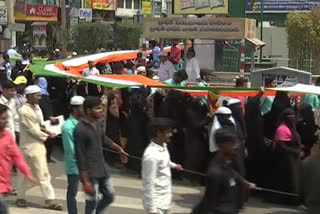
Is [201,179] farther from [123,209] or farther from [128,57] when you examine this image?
[128,57]

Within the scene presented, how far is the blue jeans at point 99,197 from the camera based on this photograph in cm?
660

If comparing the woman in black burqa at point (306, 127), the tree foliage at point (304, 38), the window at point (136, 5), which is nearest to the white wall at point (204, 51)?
the tree foliage at point (304, 38)

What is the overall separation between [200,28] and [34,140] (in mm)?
8352

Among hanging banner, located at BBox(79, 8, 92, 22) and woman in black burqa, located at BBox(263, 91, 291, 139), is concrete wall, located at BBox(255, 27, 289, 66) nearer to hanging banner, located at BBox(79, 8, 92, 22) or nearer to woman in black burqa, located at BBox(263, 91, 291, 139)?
woman in black burqa, located at BBox(263, 91, 291, 139)

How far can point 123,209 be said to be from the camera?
28.1 feet

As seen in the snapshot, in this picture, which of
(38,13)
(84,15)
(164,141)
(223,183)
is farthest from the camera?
(38,13)

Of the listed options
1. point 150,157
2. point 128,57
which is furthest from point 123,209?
point 128,57

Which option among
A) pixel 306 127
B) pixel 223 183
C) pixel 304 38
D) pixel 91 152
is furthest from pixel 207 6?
pixel 223 183

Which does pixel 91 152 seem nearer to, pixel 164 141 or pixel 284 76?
pixel 164 141

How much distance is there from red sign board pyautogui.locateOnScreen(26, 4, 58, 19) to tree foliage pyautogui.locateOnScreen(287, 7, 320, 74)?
43.1 metres

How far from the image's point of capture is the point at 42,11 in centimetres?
6606

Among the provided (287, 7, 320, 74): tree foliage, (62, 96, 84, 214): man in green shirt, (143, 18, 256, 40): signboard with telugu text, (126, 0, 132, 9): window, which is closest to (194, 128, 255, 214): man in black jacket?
(62, 96, 84, 214): man in green shirt

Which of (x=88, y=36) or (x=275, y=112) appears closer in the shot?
(x=275, y=112)

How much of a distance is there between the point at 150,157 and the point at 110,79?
17.9 ft
